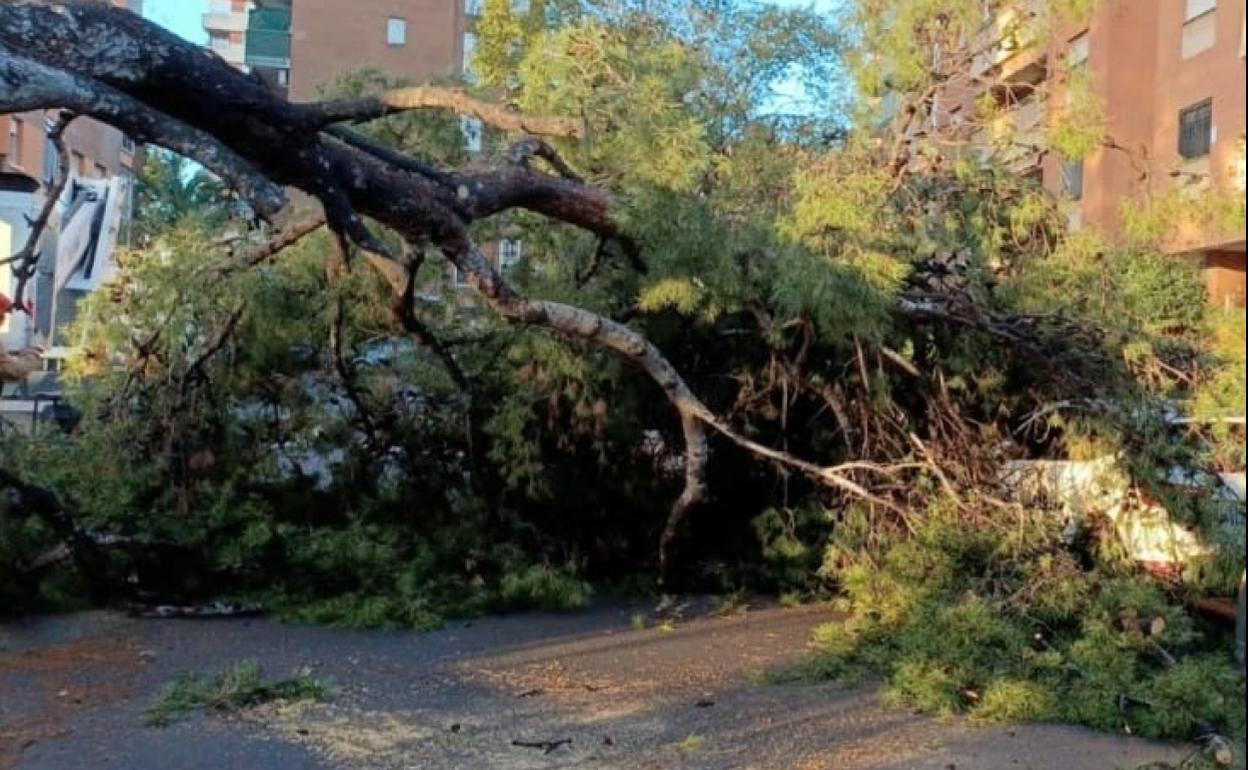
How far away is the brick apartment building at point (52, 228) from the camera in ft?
51.1

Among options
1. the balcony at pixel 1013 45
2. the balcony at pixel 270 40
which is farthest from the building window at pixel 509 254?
the balcony at pixel 270 40

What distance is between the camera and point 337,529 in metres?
10.7

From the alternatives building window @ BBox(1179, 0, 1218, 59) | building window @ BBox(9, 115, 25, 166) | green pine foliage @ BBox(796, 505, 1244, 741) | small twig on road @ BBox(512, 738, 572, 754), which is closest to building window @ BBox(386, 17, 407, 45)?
building window @ BBox(9, 115, 25, 166)

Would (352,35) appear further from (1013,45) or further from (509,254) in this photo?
(1013,45)

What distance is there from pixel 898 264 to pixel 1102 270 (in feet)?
6.46

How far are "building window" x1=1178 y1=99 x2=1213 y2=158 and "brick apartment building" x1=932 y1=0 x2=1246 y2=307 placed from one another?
35 millimetres

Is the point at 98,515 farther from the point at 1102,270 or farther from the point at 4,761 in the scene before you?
the point at 1102,270

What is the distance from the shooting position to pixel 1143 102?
1261 inches

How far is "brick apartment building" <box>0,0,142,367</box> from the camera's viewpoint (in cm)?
1558

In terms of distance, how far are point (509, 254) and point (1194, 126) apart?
2050cm

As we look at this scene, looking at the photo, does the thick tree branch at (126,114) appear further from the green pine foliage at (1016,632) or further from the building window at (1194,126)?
the building window at (1194,126)

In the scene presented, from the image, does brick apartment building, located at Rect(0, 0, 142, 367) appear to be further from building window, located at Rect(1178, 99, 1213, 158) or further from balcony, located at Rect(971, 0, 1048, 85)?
building window, located at Rect(1178, 99, 1213, 158)

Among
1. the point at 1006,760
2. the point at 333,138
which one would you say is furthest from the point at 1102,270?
the point at 333,138

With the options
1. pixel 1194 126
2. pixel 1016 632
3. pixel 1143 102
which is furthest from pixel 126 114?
pixel 1143 102
